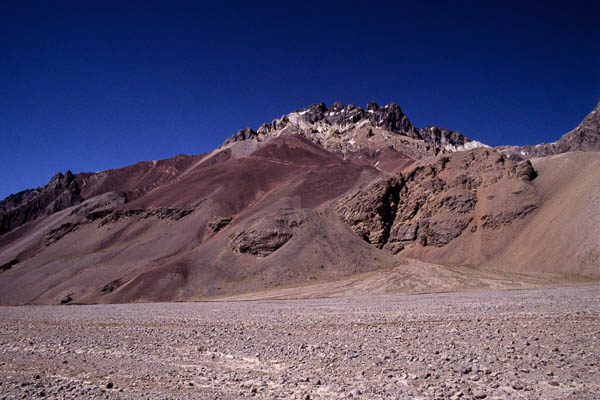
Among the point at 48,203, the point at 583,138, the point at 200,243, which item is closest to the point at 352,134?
the point at 583,138

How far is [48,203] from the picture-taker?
133 m

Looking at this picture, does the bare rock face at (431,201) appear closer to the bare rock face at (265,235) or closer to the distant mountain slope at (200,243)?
the distant mountain slope at (200,243)

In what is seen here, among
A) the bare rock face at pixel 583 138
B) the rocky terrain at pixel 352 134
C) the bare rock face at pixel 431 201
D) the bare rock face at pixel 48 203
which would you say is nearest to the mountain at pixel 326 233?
the bare rock face at pixel 431 201

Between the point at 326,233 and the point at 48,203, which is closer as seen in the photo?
the point at 326,233

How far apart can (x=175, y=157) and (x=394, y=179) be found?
119273 millimetres

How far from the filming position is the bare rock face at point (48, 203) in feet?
406

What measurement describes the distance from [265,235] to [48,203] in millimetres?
113085

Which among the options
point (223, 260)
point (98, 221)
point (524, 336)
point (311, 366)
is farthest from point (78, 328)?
point (98, 221)

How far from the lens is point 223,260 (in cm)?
5191

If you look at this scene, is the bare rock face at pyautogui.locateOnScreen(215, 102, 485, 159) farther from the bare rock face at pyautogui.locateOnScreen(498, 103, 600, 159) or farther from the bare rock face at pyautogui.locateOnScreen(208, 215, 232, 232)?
the bare rock face at pyautogui.locateOnScreen(208, 215, 232, 232)

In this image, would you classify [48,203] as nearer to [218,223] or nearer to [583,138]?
[218,223]

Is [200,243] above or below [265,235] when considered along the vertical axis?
below

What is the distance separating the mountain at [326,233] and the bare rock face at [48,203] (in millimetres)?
40607

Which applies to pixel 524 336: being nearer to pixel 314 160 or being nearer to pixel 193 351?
pixel 193 351
